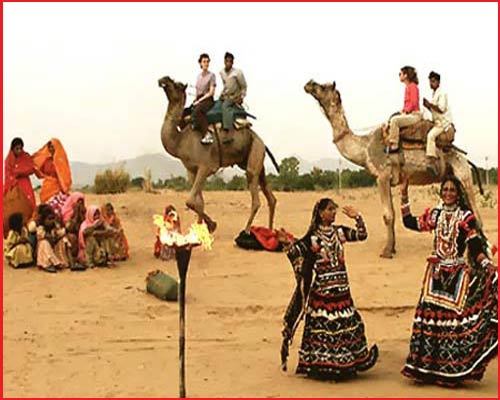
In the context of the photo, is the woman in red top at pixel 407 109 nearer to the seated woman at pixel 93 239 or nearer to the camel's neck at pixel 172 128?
the camel's neck at pixel 172 128

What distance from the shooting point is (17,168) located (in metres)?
13.9

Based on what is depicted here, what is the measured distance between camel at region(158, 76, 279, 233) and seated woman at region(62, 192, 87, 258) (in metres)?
1.63

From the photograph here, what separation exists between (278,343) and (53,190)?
19.2ft

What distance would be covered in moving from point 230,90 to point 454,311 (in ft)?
25.0

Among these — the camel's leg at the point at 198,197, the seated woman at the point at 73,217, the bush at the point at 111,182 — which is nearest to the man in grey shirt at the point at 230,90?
the camel's leg at the point at 198,197

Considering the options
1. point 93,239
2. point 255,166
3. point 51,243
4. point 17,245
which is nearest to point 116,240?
point 93,239

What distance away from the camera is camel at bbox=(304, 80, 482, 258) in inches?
543

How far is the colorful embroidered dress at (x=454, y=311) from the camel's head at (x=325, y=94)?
6482 mm

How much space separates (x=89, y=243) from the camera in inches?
516

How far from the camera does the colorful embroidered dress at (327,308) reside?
7.94 metres

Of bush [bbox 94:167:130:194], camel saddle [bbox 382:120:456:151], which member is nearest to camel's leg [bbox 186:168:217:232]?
camel saddle [bbox 382:120:456:151]

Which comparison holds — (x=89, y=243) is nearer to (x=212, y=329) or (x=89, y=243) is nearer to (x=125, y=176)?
(x=212, y=329)

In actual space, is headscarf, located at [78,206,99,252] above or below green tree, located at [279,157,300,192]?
below

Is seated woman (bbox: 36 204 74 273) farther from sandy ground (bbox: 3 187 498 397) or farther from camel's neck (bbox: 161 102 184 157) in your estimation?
camel's neck (bbox: 161 102 184 157)
